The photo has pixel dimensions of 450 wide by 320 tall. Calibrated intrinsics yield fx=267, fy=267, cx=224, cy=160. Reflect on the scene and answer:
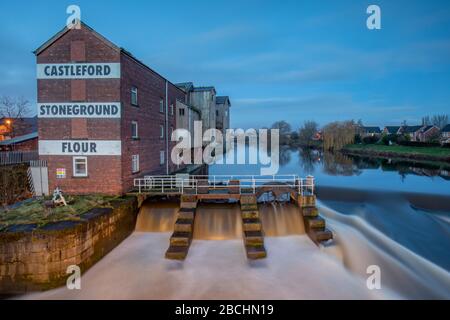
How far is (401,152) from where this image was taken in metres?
47.2

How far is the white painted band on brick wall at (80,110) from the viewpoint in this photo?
12.7 meters

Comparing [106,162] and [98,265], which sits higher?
[106,162]

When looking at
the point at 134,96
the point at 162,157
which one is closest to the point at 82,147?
the point at 134,96

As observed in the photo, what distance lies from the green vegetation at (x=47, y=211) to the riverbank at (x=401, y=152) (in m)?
45.4

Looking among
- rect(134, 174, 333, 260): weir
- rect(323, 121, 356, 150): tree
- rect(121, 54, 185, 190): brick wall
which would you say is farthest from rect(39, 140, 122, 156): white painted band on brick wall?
rect(323, 121, 356, 150): tree

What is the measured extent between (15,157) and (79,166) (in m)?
6.29

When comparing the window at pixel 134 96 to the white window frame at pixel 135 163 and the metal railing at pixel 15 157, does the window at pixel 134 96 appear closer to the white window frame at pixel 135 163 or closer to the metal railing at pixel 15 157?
the white window frame at pixel 135 163

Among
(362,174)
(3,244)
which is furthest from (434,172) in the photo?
(3,244)

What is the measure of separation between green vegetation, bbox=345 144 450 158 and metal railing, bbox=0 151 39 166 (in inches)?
1918

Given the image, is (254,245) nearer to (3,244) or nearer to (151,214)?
(151,214)

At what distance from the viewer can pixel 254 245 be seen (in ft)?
33.8

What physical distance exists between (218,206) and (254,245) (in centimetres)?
400

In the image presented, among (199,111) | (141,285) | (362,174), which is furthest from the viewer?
(199,111)

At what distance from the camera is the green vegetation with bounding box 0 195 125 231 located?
8.79 meters
